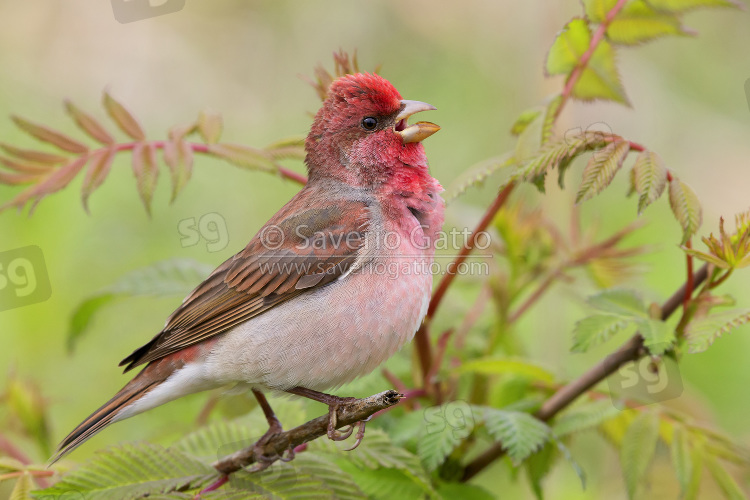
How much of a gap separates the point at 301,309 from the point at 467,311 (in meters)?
1.01

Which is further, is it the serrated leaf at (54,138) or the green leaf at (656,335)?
the serrated leaf at (54,138)

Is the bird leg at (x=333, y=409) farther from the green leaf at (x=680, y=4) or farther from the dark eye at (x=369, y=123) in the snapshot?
the green leaf at (x=680, y=4)

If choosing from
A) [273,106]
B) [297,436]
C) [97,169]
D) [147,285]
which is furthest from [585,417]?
[273,106]

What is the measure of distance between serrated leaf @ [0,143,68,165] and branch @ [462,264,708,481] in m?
1.92

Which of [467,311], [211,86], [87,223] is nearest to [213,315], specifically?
[467,311]

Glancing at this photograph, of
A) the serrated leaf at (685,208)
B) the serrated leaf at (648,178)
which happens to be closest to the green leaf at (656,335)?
the serrated leaf at (685,208)

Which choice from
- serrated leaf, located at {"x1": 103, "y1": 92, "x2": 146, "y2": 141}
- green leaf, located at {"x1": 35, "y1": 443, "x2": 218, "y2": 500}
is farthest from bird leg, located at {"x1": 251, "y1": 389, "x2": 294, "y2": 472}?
serrated leaf, located at {"x1": 103, "y1": 92, "x2": 146, "y2": 141}

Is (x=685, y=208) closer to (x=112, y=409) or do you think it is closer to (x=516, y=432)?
(x=516, y=432)

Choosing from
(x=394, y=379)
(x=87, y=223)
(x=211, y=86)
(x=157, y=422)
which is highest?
(x=211, y=86)

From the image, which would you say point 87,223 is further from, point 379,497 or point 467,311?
point 379,497

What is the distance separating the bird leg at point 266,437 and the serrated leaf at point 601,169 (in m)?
1.22

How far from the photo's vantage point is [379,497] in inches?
112

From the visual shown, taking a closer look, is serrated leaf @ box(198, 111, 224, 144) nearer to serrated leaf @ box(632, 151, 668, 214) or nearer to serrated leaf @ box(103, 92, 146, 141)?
serrated leaf @ box(103, 92, 146, 141)

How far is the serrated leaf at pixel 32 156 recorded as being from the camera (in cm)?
303
